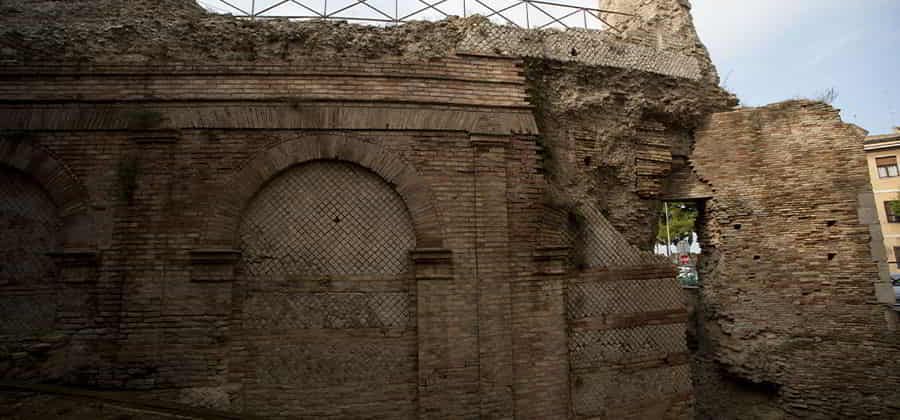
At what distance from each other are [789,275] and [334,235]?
254 inches

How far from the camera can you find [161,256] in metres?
4.96

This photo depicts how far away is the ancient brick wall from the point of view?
623 centimetres

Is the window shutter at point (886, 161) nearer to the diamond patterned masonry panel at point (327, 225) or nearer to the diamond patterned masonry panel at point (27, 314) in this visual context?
the diamond patterned masonry panel at point (327, 225)

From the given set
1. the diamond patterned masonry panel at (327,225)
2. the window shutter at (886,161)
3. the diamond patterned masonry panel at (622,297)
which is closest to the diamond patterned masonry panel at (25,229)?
the diamond patterned masonry panel at (327,225)

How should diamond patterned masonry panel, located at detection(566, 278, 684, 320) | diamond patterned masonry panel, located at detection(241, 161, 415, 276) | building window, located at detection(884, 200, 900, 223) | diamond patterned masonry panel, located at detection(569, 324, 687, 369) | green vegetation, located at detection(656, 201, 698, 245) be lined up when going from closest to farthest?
diamond patterned masonry panel, located at detection(241, 161, 415, 276) < diamond patterned masonry panel, located at detection(569, 324, 687, 369) < diamond patterned masonry panel, located at detection(566, 278, 684, 320) < building window, located at detection(884, 200, 900, 223) < green vegetation, located at detection(656, 201, 698, 245)

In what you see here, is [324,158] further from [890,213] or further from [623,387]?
[890,213]

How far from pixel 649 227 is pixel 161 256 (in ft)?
20.7

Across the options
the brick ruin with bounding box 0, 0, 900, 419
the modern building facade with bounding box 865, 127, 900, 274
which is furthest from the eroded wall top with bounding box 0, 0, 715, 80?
the modern building facade with bounding box 865, 127, 900, 274

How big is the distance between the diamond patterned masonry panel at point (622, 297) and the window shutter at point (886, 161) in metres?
28.4

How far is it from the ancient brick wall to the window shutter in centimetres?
2589

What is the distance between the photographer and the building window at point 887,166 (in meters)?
24.8

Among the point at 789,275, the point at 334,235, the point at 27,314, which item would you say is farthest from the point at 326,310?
the point at 789,275

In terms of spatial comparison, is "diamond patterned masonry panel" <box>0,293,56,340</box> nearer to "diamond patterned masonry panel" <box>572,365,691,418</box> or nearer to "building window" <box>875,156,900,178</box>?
"diamond patterned masonry panel" <box>572,365,691,418</box>

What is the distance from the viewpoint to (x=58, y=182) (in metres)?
5.06
